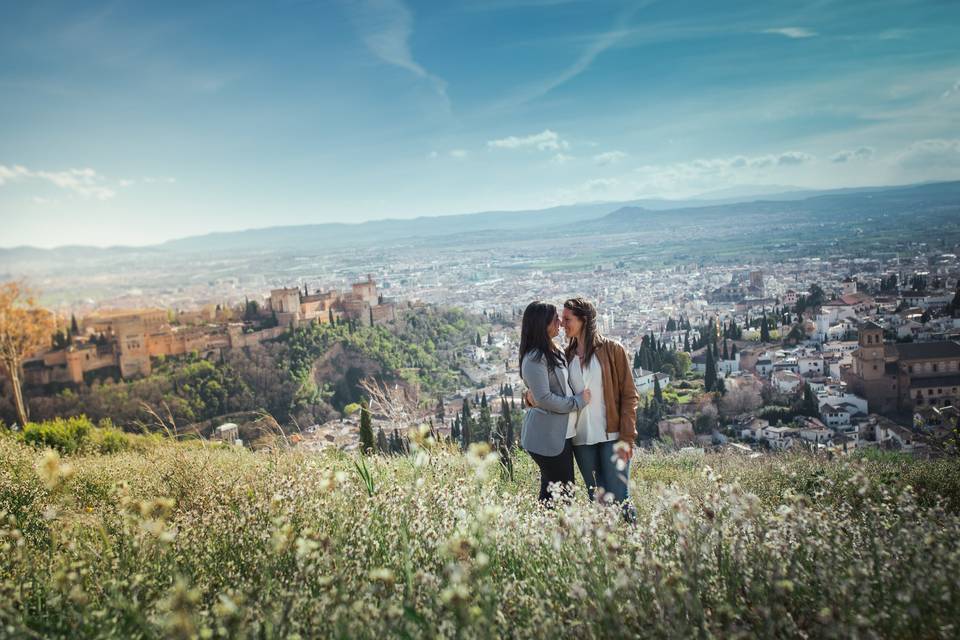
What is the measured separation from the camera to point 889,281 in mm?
16031

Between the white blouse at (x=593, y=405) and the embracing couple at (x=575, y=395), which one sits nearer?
the embracing couple at (x=575, y=395)

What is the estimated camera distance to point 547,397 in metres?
3.17

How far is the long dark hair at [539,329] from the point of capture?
3189 millimetres

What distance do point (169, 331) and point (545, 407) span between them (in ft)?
102

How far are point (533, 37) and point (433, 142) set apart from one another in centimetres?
2049

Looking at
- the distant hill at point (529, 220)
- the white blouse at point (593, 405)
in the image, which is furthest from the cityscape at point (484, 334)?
the distant hill at point (529, 220)

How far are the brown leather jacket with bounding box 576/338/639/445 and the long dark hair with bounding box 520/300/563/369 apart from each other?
1.07ft

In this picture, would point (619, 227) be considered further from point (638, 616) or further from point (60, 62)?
point (638, 616)

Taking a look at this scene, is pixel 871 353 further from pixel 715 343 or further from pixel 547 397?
pixel 547 397

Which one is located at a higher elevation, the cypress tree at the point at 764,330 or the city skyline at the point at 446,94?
the city skyline at the point at 446,94

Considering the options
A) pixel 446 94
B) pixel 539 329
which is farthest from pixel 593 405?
pixel 446 94

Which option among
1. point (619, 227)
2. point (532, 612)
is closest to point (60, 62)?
point (532, 612)

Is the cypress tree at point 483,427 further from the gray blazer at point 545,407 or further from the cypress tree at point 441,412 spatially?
the gray blazer at point 545,407

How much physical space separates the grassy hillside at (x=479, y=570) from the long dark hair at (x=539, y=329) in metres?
0.83
